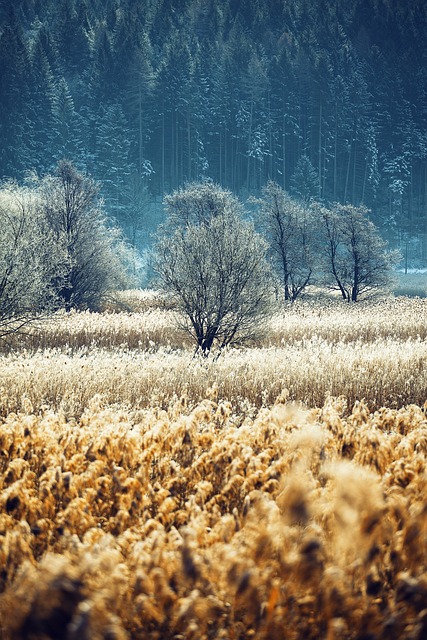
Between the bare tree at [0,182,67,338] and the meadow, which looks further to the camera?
the bare tree at [0,182,67,338]

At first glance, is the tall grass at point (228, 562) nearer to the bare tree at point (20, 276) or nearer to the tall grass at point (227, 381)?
the tall grass at point (227, 381)

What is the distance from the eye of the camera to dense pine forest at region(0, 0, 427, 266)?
7125 cm

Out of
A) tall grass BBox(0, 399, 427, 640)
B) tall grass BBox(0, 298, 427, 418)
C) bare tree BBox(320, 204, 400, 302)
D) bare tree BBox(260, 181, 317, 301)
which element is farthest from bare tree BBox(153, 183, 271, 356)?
bare tree BBox(320, 204, 400, 302)

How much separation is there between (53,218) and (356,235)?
24060mm

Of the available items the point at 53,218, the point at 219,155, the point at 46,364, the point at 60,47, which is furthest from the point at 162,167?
the point at 46,364

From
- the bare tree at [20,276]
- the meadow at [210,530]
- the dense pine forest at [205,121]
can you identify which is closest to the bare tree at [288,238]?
the bare tree at [20,276]

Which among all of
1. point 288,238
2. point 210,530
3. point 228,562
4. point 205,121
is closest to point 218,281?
point 210,530

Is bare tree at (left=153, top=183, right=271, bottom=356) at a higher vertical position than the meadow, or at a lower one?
higher

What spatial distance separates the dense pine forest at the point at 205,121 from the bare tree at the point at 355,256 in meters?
36.0

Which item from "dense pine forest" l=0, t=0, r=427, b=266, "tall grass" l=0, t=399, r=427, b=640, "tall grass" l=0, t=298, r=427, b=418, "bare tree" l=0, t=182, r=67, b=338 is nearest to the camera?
"tall grass" l=0, t=399, r=427, b=640

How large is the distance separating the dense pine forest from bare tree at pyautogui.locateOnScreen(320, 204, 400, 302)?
36.0 m

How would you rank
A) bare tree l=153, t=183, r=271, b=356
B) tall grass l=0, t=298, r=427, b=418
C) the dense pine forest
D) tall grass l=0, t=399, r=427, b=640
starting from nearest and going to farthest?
tall grass l=0, t=399, r=427, b=640 → tall grass l=0, t=298, r=427, b=418 → bare tree l=153, t=183, r=271, b=356 → the dense pine forest

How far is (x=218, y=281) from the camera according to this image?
585 inches

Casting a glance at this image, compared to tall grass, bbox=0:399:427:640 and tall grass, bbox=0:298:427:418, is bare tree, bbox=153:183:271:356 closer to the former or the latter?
tall grass, bbox=0:298:427:418
